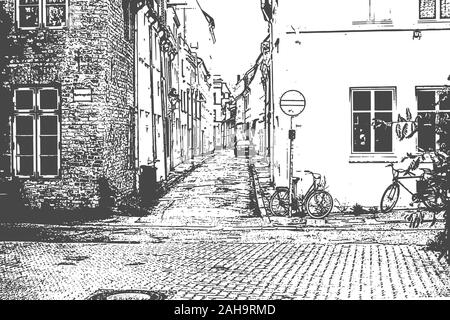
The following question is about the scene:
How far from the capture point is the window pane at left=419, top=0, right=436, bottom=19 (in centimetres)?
1465

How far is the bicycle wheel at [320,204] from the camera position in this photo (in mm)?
13742

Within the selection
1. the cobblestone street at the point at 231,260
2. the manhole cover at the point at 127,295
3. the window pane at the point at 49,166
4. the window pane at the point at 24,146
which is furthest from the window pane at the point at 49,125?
the manhole cover at the point at 127,295

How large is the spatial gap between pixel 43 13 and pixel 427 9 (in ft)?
28.9

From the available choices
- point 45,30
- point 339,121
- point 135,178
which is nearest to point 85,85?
point 45,30

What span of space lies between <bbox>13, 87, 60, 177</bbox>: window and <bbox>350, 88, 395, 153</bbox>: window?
6.93 metres

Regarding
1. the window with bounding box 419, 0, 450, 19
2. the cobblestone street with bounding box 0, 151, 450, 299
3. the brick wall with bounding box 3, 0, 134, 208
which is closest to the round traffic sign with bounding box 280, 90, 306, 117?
the cobblestone street with bounding box 0, 151, 450, 299

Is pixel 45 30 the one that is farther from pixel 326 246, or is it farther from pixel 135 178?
pixel 326 246

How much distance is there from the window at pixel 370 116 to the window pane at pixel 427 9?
1883 millimetres

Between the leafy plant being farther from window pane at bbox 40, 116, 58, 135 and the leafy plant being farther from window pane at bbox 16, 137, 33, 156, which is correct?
window pane at bbox 16, 137, 33, 156

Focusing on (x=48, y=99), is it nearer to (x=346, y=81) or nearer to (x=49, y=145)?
(x=49, y=145)

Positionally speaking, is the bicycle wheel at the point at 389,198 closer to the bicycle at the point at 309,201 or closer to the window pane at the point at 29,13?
the bicycle at the point at 309,201

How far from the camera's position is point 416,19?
14570mm

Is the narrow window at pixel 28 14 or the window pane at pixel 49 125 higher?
the narrow window at pixel 28 14

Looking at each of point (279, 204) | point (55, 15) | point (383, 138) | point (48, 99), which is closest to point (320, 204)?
point (279, 204)
